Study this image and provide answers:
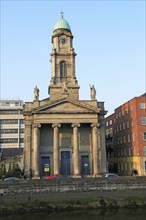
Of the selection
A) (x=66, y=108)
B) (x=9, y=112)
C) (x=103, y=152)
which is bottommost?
(x=103, y=152)

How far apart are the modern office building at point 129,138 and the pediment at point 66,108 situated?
1371 cm

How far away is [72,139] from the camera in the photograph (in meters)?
57.8

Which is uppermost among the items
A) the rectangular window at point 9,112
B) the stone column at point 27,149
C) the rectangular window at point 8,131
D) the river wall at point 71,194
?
the rectangular window at point 9,112

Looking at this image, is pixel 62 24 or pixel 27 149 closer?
pixel 27 149

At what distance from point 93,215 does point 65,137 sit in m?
28.1

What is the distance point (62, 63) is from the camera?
66.2 metres

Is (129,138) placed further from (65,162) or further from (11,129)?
(11,129)

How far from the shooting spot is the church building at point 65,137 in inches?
2164

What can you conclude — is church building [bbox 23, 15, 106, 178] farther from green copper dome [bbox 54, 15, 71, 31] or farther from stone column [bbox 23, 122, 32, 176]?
green copper dome [bbox 54, 15, 71, 31]

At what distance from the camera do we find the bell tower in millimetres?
63219

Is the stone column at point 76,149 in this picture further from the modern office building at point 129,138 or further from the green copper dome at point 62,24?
the green copper dome at point 62,24

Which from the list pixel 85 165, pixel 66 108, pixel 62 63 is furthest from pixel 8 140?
pixel 66 108

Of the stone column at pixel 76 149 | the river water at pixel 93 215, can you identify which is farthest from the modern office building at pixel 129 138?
the river water at pixel 93 215

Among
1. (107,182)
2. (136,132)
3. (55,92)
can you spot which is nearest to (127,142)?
(136,132)
